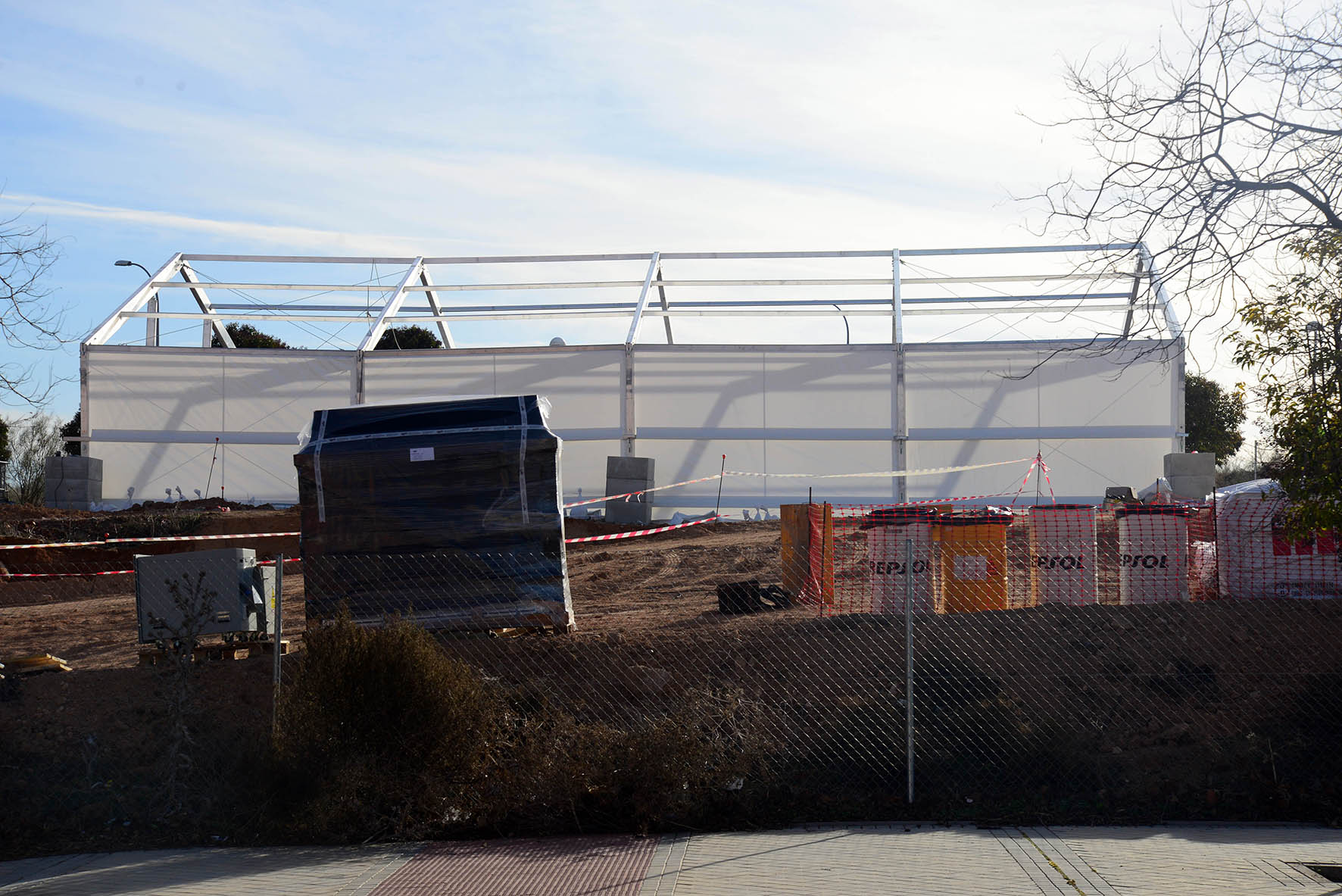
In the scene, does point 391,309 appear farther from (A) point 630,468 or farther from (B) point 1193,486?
(B) point 1193,486

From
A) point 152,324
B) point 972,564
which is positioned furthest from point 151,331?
point 972,564

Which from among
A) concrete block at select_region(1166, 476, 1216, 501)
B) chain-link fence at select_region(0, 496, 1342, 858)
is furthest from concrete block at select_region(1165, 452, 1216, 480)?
chain-link fence at select_region(0, 496, 1342, 858)

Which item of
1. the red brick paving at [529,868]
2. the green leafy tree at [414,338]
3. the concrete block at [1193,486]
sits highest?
the green leafy tree at [414,338]

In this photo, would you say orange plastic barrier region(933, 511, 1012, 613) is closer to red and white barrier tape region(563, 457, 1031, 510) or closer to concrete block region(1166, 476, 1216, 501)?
red and white barrier tape region(563, 457, 1031, 510)

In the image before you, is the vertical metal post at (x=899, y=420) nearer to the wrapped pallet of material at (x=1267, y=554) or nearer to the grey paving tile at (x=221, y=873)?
the wrapped pallet of material at (x=1267, y=554)

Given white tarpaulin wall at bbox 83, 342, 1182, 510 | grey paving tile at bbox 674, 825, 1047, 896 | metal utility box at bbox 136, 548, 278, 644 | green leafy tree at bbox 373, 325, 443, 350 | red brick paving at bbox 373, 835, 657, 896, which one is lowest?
red brick paving at bbox 373, 835, 657, 896

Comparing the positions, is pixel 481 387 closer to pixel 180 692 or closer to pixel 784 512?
pixel 784 512

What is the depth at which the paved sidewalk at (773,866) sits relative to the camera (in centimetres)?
610

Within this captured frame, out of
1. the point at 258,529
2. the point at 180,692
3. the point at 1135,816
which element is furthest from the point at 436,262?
the point at 1135,816

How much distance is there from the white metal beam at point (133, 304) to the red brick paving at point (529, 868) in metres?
21.9

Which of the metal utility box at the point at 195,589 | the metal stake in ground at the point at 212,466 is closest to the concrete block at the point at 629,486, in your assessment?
the metal stake in ground at the point at 212,466

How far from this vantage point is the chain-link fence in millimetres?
7605

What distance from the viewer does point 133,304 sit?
26.3 metres

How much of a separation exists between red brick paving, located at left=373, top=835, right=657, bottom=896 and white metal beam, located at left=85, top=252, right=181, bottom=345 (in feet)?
71.8
